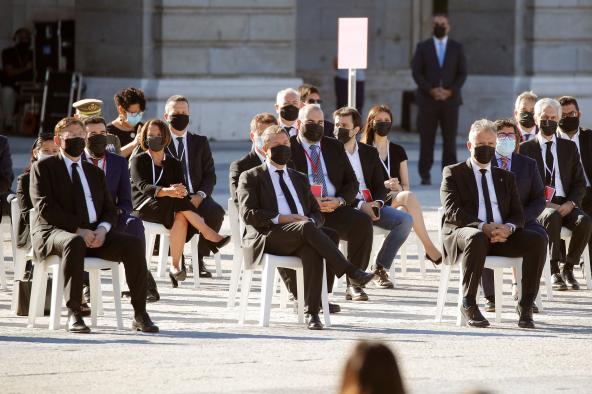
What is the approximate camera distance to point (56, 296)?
11.0 meters

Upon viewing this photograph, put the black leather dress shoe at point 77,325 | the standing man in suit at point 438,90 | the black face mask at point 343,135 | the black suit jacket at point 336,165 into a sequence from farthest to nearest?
the standing man in suit at point 438,90
the black face mask at point 343,135
the black suit jacket at point 336,165
the black leather dress shoe at point 77,325

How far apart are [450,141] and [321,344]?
37.7ft

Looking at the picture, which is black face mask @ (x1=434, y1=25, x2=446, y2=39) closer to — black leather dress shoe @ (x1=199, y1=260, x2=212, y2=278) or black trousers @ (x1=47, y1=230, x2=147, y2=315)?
black leather dress shoe @ (x1=199, y1=260, x2=212, y2=278)

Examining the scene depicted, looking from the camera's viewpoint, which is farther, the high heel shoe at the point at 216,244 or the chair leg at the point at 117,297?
the high heel shoe at the point at 216,244

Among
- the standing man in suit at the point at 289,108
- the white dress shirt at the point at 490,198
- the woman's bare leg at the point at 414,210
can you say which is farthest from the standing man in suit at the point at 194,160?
the white dress shirt at the point at 490,198

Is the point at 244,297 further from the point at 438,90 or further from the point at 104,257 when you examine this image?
the point at 438,90

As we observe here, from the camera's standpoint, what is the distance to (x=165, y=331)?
11.1 meters

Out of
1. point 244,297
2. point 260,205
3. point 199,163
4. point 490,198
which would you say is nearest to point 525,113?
point 490,198

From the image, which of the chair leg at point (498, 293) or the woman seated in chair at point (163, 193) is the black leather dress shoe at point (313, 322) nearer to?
the chair leg at point (498, 293)

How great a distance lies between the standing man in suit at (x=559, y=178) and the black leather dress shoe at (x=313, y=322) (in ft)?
9.00

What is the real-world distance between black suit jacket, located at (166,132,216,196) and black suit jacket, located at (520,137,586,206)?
247cm

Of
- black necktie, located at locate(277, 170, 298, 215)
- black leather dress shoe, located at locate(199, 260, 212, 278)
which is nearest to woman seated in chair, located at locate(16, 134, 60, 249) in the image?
black necktie, located at locate(277, 170, 298, 215)

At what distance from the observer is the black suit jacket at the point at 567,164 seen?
44.2 ft

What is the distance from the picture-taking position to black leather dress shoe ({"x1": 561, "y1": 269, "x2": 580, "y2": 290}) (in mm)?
13641
